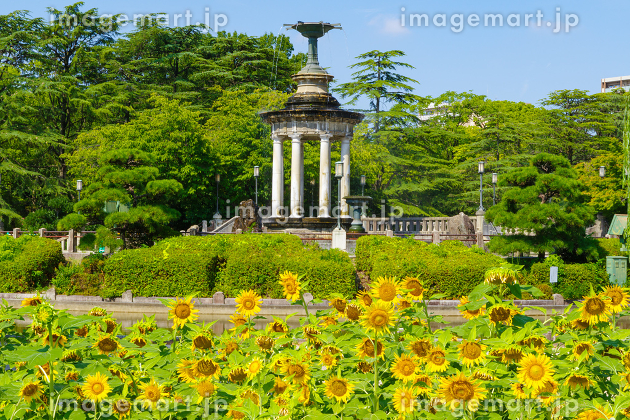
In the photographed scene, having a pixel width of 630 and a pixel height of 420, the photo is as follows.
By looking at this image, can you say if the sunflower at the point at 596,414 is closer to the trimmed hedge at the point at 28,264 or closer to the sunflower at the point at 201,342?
the sunflower at the point at 201,342

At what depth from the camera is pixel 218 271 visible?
85.5 ft

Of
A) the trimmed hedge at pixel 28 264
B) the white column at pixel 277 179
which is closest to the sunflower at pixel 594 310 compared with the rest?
the trimmed hedge at pixel 28 264

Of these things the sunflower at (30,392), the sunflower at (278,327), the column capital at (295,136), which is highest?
the column capital at (295,136)

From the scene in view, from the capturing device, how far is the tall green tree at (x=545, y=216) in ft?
85.1

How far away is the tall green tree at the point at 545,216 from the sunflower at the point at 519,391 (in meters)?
23.0

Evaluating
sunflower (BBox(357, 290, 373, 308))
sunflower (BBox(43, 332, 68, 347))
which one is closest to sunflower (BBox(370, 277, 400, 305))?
sunflower (BBox(357, 290, 373, 308))

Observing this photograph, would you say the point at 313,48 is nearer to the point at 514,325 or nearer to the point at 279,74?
the point at 279,74

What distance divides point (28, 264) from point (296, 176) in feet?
52.7

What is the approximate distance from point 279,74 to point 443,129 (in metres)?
16.1

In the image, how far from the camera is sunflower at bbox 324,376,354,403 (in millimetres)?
3861

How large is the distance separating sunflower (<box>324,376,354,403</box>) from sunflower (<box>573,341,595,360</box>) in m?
→ 1.42

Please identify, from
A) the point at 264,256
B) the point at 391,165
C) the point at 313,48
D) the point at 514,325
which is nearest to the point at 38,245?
the point at 264,256

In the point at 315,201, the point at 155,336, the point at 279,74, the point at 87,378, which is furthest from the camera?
the point at 279,74

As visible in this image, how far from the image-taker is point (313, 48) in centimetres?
3978
